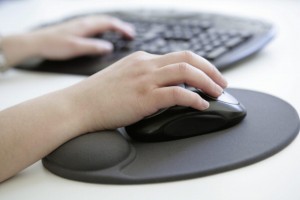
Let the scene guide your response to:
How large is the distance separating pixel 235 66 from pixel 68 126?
14.5 inches

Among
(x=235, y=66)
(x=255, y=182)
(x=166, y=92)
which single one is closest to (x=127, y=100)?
(x=166, y=92)

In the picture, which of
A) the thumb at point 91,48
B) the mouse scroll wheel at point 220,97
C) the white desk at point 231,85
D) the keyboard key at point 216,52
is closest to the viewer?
the white desk at point 231,85

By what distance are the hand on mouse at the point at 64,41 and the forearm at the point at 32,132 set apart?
331 mm

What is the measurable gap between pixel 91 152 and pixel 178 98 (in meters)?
0.12

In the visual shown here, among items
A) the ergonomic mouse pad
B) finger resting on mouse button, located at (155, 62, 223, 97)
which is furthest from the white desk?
finger resting on mouse button, located at (155, 62, 223, 97)

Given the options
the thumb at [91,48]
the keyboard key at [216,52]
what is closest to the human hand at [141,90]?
the keyboard key at [216,52]

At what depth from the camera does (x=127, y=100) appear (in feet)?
1.91

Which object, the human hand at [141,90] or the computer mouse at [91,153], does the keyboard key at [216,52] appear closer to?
the human hand at [141,90]

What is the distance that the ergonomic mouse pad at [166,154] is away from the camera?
1.68 feet

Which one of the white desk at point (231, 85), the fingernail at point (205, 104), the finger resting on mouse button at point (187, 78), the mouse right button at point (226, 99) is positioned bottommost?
the white desk at point (231, 85)

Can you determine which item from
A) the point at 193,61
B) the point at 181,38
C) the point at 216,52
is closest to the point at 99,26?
the point at 181,38

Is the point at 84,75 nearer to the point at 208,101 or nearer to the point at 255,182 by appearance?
the point at 208,101

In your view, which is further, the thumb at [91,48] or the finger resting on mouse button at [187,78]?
the thumb at [91,48]

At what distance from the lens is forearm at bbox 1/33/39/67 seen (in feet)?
3.08
